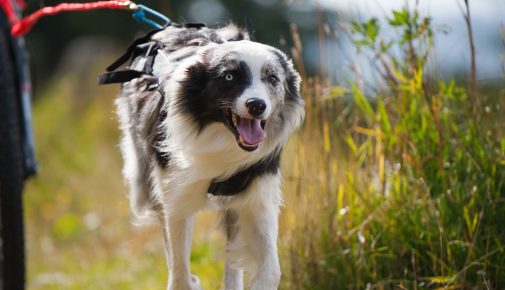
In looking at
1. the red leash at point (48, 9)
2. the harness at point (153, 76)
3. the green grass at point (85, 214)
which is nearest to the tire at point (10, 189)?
the red leash at point (48, 9)

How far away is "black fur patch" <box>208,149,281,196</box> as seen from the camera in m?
3.61

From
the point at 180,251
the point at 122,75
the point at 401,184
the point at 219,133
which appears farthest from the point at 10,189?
the point at 401,184

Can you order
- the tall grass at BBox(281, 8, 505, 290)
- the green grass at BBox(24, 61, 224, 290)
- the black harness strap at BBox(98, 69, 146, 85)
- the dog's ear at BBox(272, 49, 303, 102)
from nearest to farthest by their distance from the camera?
the dog's ear at BBox(272, 49, 303, 102)
the tall grass at BBox(281, 8, 505, 290)
the black harness strap at BBox(98, 69, 146, 85)
the green grass at BBox(24, 61, 224, 290)

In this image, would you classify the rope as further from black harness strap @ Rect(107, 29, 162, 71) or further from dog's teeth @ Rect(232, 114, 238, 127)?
dog's teeth @ Rect(232, 114, 238, 127)

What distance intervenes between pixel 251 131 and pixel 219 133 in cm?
23

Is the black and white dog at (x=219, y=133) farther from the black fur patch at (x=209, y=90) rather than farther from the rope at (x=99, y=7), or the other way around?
the rope at (x=99, y=7)

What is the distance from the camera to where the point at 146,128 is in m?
3.87

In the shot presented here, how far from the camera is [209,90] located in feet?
11.5

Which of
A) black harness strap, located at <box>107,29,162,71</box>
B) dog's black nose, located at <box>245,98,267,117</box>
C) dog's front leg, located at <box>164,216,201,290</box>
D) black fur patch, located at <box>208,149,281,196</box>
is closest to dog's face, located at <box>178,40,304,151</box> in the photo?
dog's black nose, located at <box>245,98,267,117</box>

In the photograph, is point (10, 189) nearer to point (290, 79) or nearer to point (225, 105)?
point (225, 105)

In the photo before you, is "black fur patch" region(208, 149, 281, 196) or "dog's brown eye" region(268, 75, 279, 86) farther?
"black fur patch" region(208, 149, 281, 196)

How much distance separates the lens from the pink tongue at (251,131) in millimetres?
3330

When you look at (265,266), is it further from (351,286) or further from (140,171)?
(140,171)

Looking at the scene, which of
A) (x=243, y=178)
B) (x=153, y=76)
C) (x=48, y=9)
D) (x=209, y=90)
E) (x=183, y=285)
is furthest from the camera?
(x=48, y=9)
